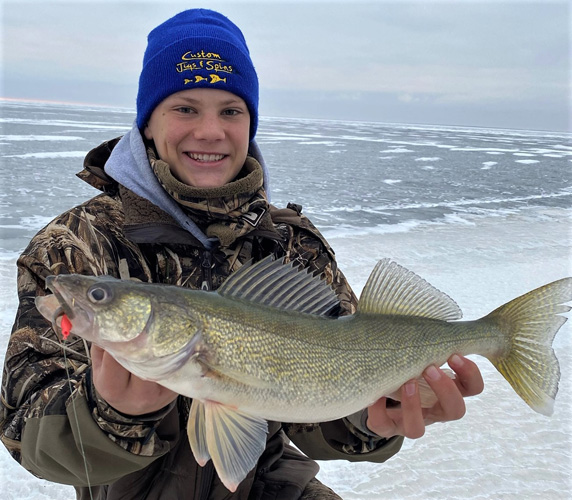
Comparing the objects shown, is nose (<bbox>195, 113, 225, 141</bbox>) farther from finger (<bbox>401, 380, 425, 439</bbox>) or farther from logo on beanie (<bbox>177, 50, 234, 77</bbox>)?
finger (<bbox>401, 380, 425, 439</bbox>)

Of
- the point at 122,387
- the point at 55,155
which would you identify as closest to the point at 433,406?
the point at 122,387

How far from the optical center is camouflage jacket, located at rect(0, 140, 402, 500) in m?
1.70

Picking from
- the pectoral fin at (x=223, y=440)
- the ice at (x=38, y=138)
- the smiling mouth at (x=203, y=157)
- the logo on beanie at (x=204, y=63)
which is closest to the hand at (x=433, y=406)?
the pectoral fin at (x=223, y=440)

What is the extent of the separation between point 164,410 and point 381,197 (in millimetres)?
8744

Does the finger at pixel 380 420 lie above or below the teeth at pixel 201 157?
below

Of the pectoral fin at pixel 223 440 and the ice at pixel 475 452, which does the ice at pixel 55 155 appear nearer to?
the ice at pixel 475 452

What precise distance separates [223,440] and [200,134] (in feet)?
3.92

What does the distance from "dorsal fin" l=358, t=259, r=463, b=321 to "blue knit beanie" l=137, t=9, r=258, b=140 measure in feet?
3.31

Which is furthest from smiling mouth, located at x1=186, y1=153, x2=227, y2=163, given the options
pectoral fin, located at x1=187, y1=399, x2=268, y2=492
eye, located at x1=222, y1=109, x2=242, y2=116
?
pectoral fin, located at x1=187, y1=399, x2=268, y2=492

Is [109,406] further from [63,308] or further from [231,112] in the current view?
[231,112]

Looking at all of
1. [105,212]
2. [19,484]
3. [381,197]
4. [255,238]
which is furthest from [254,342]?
[381,197]

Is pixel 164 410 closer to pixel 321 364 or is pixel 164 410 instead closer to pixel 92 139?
pixel 321 364

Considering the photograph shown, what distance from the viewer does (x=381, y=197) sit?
10055mm

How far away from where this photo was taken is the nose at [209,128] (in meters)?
2.21
